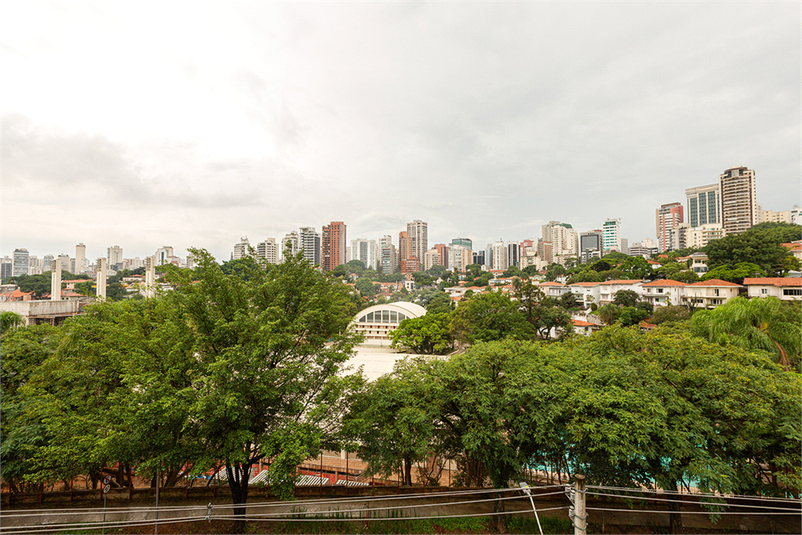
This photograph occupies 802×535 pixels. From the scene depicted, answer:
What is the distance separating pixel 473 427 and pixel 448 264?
5352 inches

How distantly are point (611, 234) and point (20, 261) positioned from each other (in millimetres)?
180014

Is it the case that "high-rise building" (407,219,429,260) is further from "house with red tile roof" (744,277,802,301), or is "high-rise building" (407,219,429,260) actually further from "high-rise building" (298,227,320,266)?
"house with red tile roof" (744,277,802,301)

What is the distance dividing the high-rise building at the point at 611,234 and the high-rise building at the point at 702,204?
25458 mm

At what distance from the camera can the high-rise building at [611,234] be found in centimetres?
12344

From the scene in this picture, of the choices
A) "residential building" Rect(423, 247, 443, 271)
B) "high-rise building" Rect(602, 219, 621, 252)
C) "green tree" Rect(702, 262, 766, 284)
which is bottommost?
"green tree" Rect(702, 262, 766, 284)

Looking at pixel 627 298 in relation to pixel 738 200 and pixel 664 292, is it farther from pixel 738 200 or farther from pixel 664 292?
pixel 738 200

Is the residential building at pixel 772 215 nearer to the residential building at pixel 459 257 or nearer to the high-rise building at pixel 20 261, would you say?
the residential building at pixel 459 257

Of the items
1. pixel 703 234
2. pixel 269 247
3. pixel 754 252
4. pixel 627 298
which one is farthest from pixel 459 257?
pixel 754 252

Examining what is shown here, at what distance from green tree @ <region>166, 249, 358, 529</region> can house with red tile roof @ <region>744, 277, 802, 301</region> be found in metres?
33.8

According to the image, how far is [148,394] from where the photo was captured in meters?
6.36

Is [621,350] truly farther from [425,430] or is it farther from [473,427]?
[425,430]

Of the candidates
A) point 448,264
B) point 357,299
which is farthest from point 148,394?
point 448,264

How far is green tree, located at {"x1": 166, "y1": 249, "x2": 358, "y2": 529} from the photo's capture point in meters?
6.39

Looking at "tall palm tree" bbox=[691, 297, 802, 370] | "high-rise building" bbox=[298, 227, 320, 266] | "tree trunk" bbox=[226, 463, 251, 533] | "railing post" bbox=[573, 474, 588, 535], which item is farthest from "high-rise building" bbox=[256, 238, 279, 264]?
"railing post" bbox=[573, 474, 588, 535]
